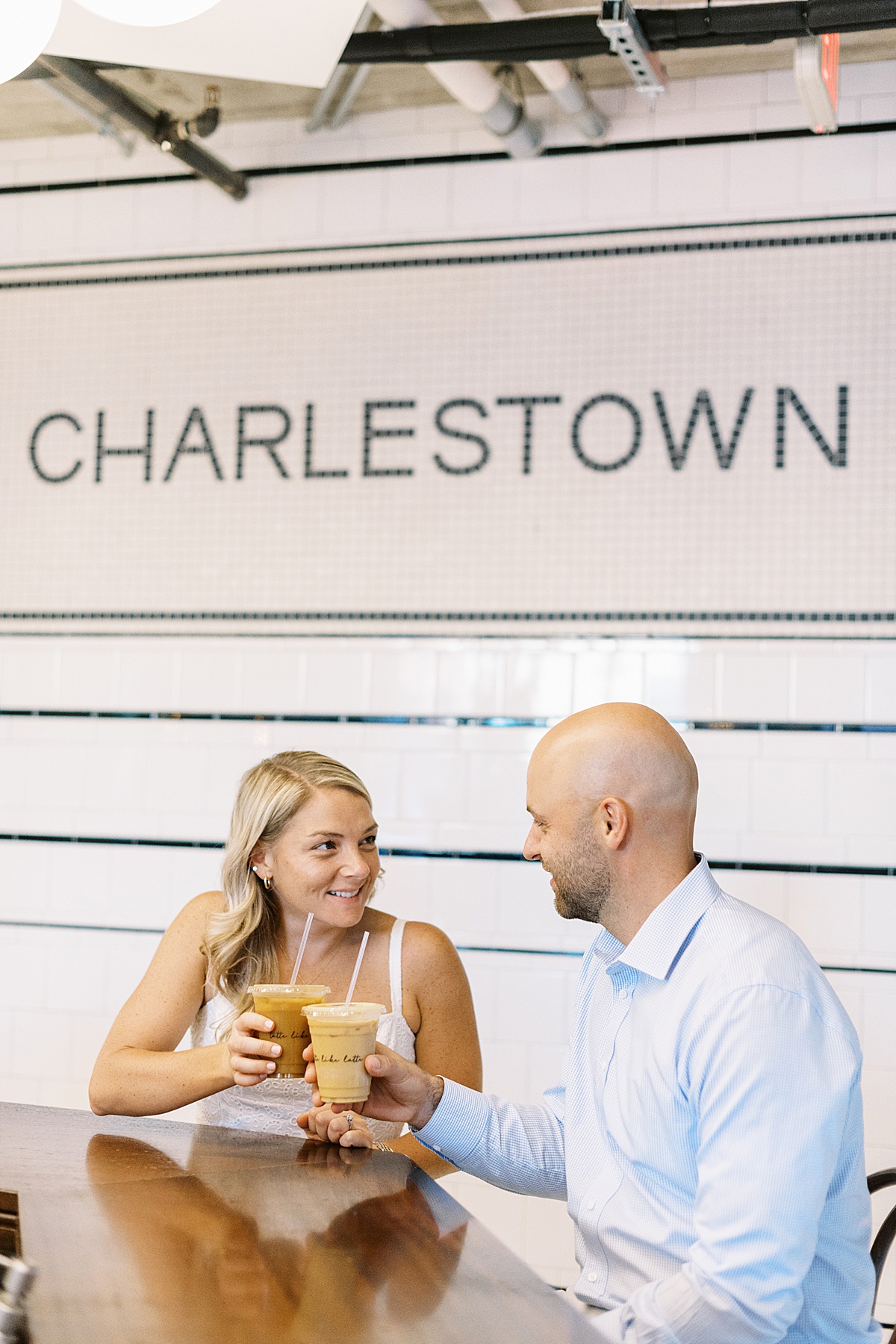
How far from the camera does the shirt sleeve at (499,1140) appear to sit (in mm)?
2123

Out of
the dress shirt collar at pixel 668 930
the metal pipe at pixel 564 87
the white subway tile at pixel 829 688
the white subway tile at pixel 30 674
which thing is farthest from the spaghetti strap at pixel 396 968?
the metal pipe at pixel 564 87

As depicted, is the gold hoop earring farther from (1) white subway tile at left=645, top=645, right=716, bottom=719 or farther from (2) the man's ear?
(1) white subway tile at left=645, top=645, right=716, bottom=719

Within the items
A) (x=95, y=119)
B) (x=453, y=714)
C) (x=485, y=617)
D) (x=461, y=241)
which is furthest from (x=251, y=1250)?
(x=95, y=119)

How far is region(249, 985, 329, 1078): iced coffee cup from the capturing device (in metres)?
2.04

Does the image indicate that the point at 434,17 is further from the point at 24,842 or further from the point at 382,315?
the point at 24,842

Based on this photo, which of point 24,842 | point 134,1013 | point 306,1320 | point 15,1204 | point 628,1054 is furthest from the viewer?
point 24,842

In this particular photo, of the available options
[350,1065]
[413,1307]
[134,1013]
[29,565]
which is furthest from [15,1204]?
[29,565]

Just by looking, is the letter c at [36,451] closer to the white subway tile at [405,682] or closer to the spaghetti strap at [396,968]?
the white subway tile at [405,682]

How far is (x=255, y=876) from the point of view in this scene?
9.09ft

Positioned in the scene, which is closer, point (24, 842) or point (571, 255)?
point (571, 255)

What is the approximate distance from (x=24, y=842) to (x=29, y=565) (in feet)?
2.89

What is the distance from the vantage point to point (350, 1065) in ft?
6.41

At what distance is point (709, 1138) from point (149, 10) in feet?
5.59

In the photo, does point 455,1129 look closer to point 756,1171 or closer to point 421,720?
point 756,1171
